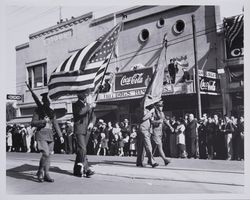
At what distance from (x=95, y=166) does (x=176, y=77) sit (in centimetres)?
423

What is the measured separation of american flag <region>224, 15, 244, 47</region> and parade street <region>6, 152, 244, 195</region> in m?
2.89

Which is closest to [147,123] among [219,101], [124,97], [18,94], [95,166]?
[95,166]

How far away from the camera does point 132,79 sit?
12047 millimetres

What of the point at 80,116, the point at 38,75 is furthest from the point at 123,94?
the point at 80,116

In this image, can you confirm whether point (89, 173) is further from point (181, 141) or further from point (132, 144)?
point (132, 144)

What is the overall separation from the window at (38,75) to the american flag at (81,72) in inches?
126

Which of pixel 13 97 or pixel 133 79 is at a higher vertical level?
pixel 133 79

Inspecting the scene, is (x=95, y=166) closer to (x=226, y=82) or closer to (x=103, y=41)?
(x=103, y=41)

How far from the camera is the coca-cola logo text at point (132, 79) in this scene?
1160 centimetres

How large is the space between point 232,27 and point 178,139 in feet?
9.95

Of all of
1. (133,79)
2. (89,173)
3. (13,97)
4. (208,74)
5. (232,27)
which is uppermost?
(232,27)

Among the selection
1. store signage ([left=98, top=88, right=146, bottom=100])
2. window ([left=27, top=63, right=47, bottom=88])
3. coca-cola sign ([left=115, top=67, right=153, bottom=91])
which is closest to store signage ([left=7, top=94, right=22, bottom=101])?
window ([left=27, top=63, right=47, bottom=88])

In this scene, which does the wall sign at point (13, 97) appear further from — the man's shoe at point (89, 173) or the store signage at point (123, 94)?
the store signage at point (123, 94)

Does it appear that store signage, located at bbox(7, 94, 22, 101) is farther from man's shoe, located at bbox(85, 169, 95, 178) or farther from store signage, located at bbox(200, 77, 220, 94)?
store signage, located at bbox(200, 77, 220, 94)
